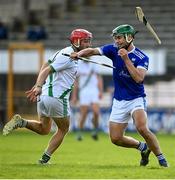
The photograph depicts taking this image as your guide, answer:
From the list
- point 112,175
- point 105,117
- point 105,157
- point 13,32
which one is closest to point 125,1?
point 13,32

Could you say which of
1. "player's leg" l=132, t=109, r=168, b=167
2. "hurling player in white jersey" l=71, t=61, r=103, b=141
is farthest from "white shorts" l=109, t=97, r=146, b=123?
"hurling player in white jersey" l=71, t=61, r=103, b=141

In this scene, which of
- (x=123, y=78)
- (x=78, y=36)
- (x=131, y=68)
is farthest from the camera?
(x=78, y=36)

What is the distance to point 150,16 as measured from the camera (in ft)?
107

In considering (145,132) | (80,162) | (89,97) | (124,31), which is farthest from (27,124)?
(89,97)

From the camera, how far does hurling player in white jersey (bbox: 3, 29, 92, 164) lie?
44.9 ft

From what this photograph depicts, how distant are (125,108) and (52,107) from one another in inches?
45.4

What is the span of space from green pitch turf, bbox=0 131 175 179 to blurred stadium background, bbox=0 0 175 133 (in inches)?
291

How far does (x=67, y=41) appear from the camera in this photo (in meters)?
32.4

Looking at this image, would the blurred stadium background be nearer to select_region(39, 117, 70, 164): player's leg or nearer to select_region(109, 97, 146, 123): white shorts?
select_region(39, 117, 70, 164): player's leg

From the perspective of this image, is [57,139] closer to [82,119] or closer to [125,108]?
[125,108]

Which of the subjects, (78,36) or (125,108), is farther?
(78,36)

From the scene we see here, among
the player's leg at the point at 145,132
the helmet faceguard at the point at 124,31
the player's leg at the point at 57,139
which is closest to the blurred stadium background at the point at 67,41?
the player's leg at the point at 57,139

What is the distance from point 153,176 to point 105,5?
22.7m

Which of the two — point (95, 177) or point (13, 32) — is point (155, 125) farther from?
point (95, 177)
